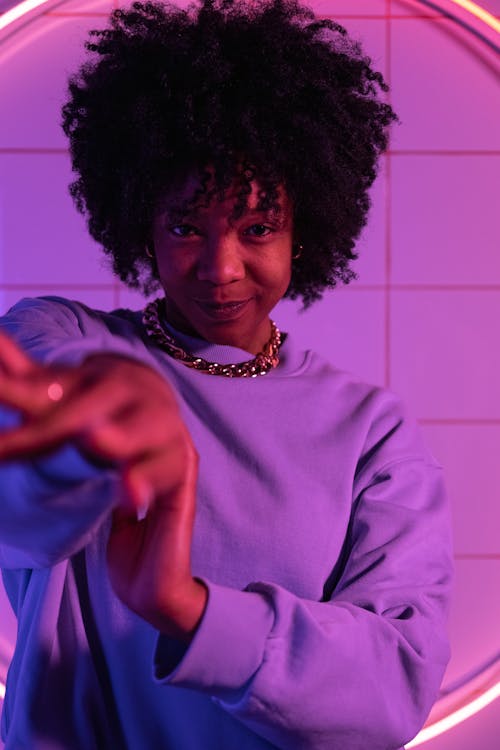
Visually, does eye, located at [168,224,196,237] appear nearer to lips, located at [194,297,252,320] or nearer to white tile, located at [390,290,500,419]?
lips, located at [194,297,252,320]

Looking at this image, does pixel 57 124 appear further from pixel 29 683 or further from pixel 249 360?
pixel 29 683

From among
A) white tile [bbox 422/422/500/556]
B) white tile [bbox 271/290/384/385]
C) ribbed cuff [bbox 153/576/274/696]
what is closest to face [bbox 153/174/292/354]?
ribbed cuff [bbox 153/576/274/696]

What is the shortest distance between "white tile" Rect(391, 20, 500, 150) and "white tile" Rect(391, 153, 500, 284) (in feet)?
0.15

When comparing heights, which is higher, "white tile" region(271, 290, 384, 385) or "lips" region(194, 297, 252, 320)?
"lips" region(194, 297, 252, 320)

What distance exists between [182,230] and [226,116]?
0.45 ft

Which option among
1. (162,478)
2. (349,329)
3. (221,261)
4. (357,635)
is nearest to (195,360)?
(221,261)

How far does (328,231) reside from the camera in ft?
3.51

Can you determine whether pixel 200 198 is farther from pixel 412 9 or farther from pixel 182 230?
pixel 412 9

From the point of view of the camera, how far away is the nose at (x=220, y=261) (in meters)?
0.84

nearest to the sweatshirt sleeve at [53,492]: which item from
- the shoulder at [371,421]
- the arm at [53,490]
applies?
the arm at [53,490]

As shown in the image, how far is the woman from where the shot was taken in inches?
22.3

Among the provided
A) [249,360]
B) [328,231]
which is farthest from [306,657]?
[328,231]

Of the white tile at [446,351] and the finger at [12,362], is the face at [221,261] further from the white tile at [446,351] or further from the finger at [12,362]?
the white tile at [446,351]

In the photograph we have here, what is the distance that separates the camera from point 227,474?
0.85 metres
